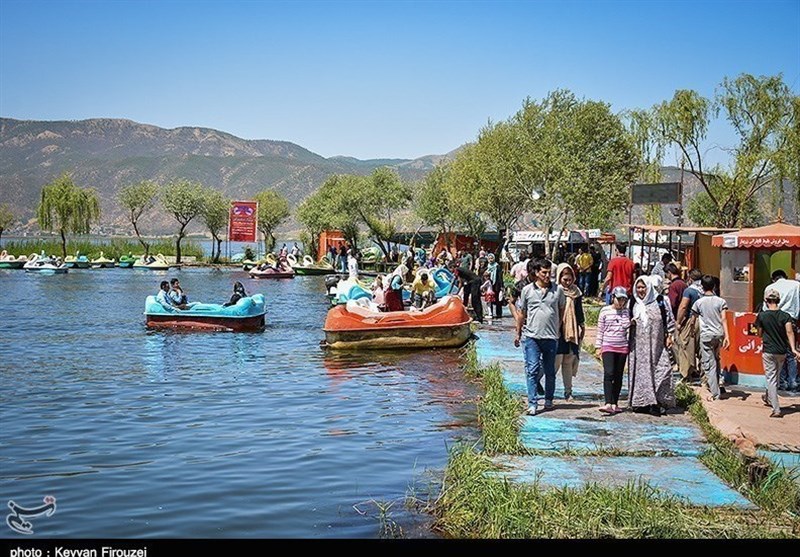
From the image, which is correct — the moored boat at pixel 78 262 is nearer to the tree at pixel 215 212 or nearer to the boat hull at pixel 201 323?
the tree at pixel 215 212

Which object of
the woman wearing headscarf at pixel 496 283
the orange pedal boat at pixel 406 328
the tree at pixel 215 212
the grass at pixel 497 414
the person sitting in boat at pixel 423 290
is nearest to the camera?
the grass at pixel 497 414

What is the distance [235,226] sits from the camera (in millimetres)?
67125

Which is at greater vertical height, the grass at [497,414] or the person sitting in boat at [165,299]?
the person sitting in boat at [165,299]

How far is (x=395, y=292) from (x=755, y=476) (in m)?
15.0

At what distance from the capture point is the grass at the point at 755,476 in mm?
7945

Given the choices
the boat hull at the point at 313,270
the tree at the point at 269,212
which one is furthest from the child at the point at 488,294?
the tree at the point at 269,212

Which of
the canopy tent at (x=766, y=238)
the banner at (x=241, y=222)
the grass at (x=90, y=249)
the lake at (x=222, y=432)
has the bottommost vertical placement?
the lake at (x=222, y=432)

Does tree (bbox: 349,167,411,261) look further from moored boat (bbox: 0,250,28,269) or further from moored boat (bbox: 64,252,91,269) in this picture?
moored boat (bbox: 0,250,28,269)

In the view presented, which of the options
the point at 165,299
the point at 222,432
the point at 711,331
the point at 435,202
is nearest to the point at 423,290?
the point at 165,299

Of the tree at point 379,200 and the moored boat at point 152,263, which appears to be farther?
the tree at point 379,200

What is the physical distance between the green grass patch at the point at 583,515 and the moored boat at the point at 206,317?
17974 millimetres

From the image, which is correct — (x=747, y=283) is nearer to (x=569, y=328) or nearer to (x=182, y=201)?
(x=569, y=328)

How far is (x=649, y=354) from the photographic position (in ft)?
38.4
